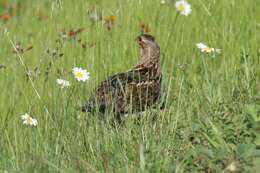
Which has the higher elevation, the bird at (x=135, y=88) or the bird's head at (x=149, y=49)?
the bird's head at (x=149, y=49)

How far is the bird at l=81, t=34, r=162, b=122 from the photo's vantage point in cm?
562

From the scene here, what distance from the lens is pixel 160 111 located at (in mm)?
5184

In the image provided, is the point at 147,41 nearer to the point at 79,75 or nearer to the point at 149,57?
the point at 149,57

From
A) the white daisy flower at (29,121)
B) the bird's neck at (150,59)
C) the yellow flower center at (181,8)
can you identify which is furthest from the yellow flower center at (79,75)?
the bird's neck at (150,59)

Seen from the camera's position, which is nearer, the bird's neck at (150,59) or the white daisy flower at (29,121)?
the white daisy flower at (29,121)

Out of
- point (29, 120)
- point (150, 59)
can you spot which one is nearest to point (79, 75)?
point (29, 120)

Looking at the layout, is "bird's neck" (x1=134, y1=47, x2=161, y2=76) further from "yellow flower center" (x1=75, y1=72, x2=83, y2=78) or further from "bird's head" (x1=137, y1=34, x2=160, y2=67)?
"yellow flower center" (x1=75, y1=72, x2=83, y2=78)

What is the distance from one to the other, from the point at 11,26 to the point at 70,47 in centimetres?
338

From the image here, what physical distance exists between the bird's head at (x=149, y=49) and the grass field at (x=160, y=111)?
7.0 inches

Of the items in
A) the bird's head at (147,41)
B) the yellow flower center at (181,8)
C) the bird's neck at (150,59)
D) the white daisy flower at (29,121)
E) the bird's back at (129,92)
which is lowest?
the white daisy flower at (29,121)

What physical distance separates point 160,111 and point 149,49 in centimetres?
153

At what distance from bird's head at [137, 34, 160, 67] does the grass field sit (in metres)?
0.18

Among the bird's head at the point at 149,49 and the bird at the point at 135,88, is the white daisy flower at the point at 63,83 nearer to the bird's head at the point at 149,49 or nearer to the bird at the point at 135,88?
the bird at the point at 135,88

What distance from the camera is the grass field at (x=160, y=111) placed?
13.8ft
